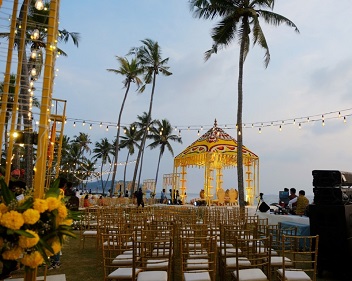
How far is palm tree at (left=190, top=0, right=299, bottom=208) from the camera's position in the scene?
13906 mm

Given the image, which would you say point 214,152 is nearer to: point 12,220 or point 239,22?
point 239,22

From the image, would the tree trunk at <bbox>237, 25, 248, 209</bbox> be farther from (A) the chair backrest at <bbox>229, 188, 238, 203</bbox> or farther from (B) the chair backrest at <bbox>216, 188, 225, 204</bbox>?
(A) the chair backrest at <bbox>229, 188, 238, 203</bbox>

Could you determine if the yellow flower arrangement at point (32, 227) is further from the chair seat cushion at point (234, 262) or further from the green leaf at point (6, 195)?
the chair seat cushion at point (234, 262)

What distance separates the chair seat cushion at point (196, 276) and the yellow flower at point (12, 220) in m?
2.10

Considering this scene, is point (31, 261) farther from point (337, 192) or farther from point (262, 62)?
point (262, 62)

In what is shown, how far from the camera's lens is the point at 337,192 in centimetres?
588

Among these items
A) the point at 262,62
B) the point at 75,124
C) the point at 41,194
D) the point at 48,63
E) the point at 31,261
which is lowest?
the point at 31,261

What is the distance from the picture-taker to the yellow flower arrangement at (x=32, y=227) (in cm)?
228

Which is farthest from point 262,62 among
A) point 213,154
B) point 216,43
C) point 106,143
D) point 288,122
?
point 106,143

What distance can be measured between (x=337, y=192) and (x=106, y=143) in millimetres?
55587

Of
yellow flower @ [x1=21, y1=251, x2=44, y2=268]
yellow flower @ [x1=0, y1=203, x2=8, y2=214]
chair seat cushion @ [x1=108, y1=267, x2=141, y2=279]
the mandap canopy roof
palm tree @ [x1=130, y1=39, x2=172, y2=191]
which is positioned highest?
palm tree @ [x1=130, y1=39, x2=172, y2=191]

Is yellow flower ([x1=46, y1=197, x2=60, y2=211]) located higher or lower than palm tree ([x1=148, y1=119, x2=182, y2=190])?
lower

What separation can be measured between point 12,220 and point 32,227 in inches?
8.2

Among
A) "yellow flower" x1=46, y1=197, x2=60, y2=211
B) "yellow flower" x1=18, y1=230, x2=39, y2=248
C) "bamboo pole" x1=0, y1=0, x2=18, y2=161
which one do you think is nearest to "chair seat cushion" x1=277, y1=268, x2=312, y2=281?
"yellow flower" x1=46, y1=197, x2=60, y2=211
